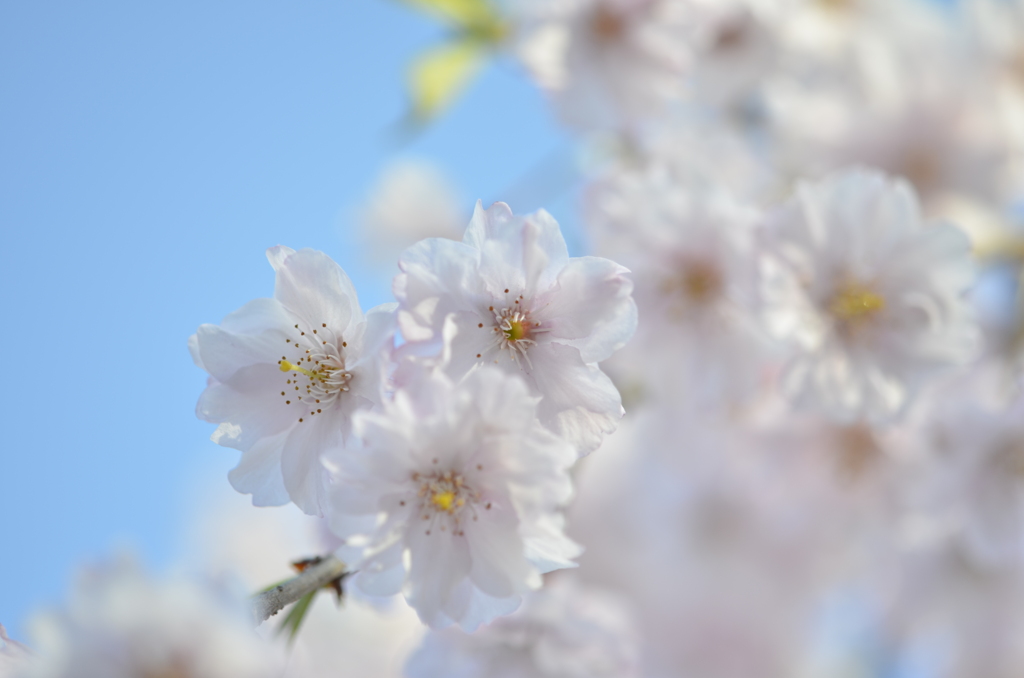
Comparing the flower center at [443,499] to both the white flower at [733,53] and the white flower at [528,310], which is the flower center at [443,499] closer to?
the white flower at [528,310]

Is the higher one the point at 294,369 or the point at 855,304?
the point at 855,304

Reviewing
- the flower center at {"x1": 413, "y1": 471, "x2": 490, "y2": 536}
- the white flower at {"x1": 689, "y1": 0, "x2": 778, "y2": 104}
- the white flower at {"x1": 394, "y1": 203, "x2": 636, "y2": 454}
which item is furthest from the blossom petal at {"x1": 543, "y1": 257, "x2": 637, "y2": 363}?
the white flower at {"x1": 689, "y1": 0, "x2": 778, "y2": 104}

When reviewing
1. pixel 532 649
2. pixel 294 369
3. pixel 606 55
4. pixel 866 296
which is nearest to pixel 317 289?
pixel 294 369

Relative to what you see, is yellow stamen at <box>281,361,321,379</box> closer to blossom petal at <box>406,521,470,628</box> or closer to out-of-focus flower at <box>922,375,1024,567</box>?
blossom petal at <box>406,521,470,628</box>

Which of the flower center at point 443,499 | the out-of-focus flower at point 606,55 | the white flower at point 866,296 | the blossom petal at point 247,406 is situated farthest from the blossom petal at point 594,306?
the out-of-focus flower at point 606,55

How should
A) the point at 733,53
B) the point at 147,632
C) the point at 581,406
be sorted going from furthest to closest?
the point at 733,53
the point at 581,406
the point at 147,632

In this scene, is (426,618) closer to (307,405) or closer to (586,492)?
(307,405)

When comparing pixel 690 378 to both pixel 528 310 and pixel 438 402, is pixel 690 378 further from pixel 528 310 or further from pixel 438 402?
pixel 438 402
